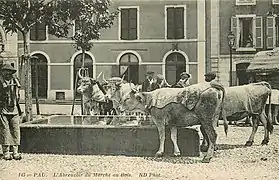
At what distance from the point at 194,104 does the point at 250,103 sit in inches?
20.0

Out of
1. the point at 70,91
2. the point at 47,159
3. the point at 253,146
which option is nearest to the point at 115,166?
the point at 47,159

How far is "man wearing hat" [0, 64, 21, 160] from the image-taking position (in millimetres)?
2494

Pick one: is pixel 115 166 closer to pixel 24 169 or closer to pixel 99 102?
pixel 24 169

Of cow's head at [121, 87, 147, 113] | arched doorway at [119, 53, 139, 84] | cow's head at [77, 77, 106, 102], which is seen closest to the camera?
cow's head at [121, 87, 147, 113]

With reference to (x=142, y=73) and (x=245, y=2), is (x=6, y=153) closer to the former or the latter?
(x=142, y=73)

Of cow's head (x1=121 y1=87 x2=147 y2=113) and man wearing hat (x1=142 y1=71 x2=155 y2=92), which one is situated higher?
man wearing hat (x1=142 y1=71 x2=155 y2=92)

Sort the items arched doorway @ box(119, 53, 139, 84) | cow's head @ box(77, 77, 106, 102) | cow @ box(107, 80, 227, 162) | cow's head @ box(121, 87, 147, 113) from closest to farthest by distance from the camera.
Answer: cow @ box(107, 80, 227, 162) < cow's head @ box(121, 87, 147, 113) < arched doorway @ box(119, 53, 139, 84) < cow's head @ box(77, 77, 106, 102)

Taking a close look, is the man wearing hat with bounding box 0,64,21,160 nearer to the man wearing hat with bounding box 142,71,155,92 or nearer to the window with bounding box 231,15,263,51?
the man wearing hat with bounding box 142,71,155,92

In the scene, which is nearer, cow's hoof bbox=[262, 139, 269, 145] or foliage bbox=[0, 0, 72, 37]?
foliage bbox=[0, 0, 72, 37]

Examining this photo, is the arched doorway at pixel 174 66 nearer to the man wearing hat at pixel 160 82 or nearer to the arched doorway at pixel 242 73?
the man wearing hat at pixel 160 82

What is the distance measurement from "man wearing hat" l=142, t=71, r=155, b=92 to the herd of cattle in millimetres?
43

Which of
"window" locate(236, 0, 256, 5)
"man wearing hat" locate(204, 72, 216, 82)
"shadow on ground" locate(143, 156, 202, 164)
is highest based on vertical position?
"window" locate(236, 0, 256, 5)

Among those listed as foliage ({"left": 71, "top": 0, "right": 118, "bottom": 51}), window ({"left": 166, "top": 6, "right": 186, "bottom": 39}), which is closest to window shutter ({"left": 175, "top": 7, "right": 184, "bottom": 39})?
window ({"left": 166, "top": 6, "right": 186, "bottom": 39})

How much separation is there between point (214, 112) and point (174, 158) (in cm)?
27
